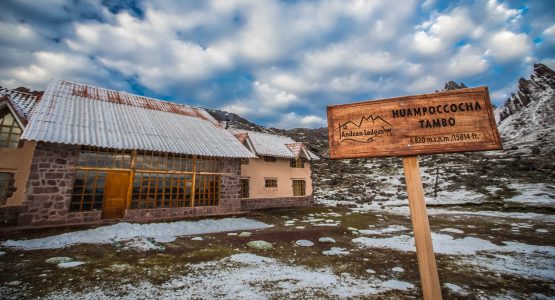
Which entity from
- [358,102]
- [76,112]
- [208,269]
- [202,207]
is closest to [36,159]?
[76,112]

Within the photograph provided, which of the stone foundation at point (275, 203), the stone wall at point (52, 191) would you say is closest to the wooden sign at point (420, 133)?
the stone wall at point (52, 191)

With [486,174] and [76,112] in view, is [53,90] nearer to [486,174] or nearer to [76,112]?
[76,112]

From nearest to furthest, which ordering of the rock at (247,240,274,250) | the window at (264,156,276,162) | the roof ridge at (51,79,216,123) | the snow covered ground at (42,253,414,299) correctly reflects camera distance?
the snow covered ground at (42,253,414,299), the rock at (247,240,274,250), the roof ridge at (51,79,216,123), the window at (264,156,276,162)

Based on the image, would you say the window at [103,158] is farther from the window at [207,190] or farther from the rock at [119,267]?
the rock at [119,267]

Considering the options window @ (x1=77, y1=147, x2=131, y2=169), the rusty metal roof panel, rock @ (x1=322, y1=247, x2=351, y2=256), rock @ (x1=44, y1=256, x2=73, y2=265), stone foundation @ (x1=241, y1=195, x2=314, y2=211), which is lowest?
rock @ (x1=322, y1=247, x2=351, y2=256)

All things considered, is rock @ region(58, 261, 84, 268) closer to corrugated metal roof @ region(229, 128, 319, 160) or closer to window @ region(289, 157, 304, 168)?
corrugated metal roof @ region(229, 128, 319, 160)

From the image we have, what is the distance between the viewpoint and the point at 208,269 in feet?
17.5

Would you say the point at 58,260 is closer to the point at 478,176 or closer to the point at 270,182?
the point at 270,182

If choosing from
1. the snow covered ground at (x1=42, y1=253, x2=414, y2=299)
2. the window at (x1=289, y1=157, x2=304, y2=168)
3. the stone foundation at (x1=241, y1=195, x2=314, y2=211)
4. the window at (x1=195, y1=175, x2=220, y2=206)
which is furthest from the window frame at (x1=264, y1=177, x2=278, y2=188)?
the snow covered ground at (x1=42, y1=253, x2=414, y2=299)

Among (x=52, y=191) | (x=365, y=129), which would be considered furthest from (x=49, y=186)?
(x=365, y=129)

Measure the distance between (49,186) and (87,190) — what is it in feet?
4.00

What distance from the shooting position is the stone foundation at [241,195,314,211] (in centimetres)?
1830

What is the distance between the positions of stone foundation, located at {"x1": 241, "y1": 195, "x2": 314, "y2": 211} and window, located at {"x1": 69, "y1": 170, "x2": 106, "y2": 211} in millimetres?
9370

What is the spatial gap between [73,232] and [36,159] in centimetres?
345
